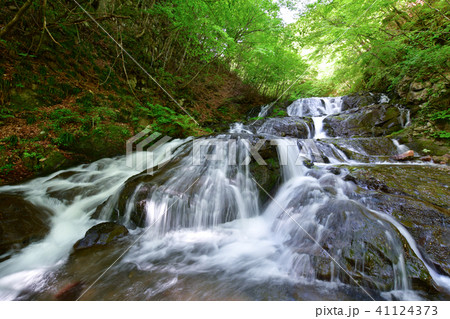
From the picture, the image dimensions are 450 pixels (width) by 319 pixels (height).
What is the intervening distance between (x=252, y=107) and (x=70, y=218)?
11.8 meters

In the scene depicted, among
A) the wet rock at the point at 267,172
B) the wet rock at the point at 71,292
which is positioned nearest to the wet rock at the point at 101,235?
the wet rock at the point at 71,292

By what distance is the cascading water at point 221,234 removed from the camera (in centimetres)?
194

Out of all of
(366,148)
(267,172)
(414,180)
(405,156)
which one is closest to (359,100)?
(366,148)

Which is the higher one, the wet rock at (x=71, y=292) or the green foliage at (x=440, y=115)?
the green foliage at (x=440, y=115)

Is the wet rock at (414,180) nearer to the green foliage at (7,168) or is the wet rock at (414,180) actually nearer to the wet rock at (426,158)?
the wet rock at (426,158)

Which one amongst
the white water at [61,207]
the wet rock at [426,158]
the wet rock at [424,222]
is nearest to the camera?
the wet rock at [424,222]

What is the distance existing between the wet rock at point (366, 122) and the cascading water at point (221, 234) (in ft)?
8.53

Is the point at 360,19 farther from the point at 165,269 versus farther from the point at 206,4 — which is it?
the point at 165,269

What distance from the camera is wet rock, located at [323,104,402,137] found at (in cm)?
661

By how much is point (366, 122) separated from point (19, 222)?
1003cm

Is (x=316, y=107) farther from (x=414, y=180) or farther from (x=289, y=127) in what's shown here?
(x=414, y=180)

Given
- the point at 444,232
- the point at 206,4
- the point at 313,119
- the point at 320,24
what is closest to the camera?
the point at 444,232

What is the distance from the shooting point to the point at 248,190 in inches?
146
